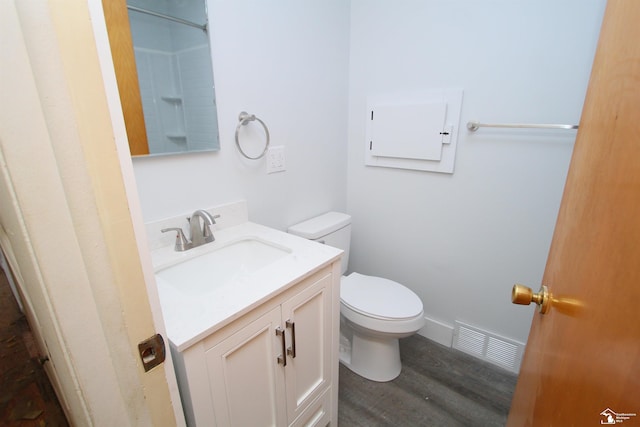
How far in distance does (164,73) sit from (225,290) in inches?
33.2

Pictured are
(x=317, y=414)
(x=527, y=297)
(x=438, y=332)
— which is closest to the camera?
(x=527, y=297)

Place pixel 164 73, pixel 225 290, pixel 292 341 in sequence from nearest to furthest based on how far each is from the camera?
pixel 225 290 < pixel 292 341 < pixel 164 73

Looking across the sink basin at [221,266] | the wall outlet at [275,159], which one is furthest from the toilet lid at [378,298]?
the wall outlet at [275,159]

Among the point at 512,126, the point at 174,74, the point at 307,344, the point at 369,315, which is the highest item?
the point at 174,74

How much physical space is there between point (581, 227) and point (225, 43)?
1.32 m

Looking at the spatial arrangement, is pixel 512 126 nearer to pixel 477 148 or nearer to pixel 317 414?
pixel 477 148

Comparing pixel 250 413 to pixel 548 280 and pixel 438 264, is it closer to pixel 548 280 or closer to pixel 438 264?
pixel 548 280

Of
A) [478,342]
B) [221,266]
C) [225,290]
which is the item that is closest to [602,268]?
[225,290]

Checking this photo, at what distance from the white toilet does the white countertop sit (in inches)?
18.5

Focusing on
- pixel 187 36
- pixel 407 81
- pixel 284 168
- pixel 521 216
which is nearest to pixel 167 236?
→ pixel 284 168

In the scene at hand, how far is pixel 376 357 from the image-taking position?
164 cm

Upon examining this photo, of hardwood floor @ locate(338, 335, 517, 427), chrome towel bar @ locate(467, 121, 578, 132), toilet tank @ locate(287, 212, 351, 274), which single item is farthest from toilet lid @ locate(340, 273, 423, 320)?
chrome towel bar @ locate(467, 121, 578, 132)

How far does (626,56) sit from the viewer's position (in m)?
0.45

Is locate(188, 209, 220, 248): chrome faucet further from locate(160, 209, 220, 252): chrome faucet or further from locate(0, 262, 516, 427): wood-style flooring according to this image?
locate(0, 262, 516, 427): wood-style flooring
